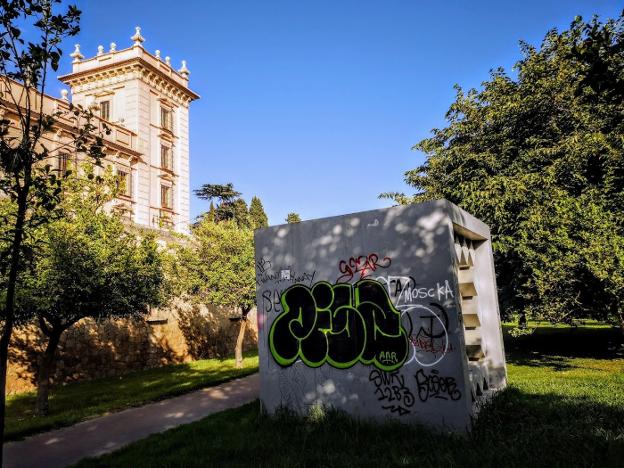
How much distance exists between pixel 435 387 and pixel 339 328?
76.1 inches

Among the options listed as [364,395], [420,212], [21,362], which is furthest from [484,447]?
[21,362]

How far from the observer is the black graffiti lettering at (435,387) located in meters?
6.84

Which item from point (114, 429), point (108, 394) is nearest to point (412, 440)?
point (114, 429)

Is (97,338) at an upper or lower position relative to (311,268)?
lower

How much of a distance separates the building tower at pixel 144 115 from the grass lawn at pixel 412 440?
2347 centimetres

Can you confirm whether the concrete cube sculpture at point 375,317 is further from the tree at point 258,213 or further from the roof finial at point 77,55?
the tree at point 258,213

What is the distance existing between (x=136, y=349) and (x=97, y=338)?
79.3 inches

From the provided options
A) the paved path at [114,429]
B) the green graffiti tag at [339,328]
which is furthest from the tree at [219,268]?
the green graffiti tag at [339,328]

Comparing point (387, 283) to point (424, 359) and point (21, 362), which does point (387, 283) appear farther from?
point (21, 362)

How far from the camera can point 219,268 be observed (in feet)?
61.1

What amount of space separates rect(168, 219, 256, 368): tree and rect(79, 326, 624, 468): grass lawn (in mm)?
9382

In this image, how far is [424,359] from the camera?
23.5ft

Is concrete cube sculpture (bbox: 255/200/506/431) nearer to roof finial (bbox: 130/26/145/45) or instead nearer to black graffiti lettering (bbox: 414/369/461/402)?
black graffiti lettering (bbox: 414/369/461/402)

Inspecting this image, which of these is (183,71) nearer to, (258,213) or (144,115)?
(144,115)
